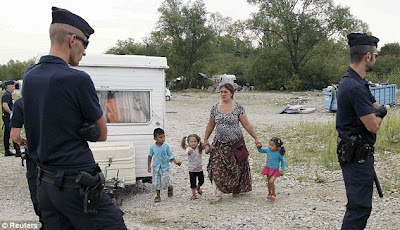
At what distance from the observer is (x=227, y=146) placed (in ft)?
21.8

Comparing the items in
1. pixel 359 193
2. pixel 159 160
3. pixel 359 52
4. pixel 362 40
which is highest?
pixel 362 40

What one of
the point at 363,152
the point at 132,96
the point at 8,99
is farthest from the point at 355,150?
the point at 8,99

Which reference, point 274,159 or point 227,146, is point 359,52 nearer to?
point 274,159

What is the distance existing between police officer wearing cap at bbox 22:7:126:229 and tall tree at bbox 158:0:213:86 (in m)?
41.2

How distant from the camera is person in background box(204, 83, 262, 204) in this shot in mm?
6562

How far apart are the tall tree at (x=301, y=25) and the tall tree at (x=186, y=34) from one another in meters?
5.65

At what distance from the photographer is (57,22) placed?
291 cm

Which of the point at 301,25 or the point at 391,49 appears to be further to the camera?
the point at 391,49

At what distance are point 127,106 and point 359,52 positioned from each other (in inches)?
171

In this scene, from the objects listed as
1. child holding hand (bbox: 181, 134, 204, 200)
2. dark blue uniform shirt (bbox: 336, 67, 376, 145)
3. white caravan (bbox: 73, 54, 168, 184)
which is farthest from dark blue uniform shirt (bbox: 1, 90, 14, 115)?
dark blue uniform shirt (bbox: 336, 67, 376, 145)

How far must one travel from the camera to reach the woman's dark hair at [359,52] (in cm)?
406

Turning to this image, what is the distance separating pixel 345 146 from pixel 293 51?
128 feet

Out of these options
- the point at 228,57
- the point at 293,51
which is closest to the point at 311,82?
the point at 293,51

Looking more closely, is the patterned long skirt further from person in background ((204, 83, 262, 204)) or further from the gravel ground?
the gravel ground
